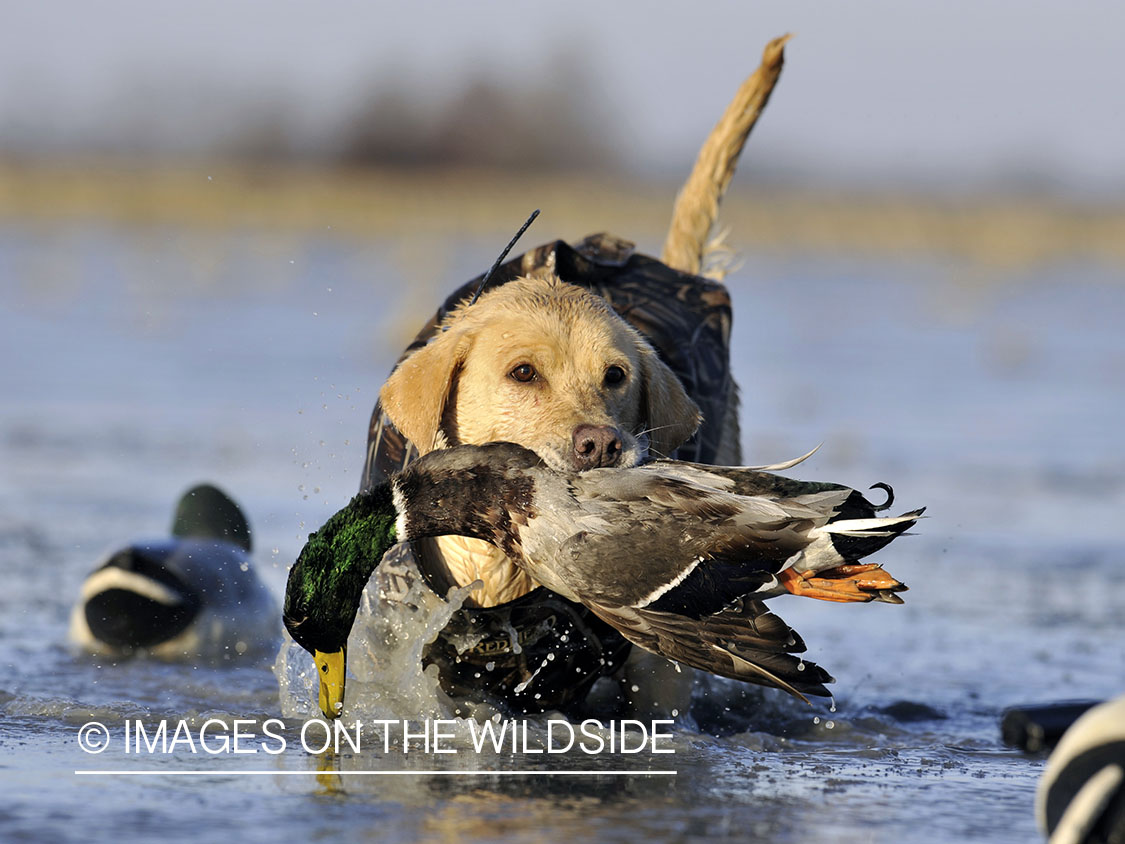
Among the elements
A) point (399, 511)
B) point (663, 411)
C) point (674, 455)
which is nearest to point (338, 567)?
point (399, 511)

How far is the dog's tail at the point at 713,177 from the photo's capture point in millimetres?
6547

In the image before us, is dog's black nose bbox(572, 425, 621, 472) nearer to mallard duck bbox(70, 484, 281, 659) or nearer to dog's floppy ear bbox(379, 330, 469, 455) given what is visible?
dog's floppy ear bbox(379, 330, 469, 455)

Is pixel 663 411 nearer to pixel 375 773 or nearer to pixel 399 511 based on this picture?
pixel 399 511

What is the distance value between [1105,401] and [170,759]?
10033 millimetres

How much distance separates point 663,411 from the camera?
4.50 meters

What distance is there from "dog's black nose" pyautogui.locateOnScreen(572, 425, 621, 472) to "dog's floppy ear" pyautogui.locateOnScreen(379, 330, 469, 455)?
593 mm

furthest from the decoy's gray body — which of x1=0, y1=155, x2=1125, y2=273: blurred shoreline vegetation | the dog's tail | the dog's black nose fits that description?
x1=0, y1=155, x2=1125, y2=273: blurred shoreline vegetation

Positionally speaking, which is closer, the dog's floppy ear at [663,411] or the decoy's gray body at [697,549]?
the decoy's gray body at [697,549]

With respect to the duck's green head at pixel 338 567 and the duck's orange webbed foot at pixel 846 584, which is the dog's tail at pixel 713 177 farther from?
the duck's orange webbed foot at pixel 846 584

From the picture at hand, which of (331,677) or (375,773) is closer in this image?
(375,773)

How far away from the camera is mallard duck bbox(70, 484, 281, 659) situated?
5.73m

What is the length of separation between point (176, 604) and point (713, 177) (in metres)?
2.93

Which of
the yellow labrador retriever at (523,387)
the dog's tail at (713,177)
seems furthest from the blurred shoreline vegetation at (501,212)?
the yellow labrador retriever at (523,387)

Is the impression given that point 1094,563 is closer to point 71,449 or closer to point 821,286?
point 71,449
